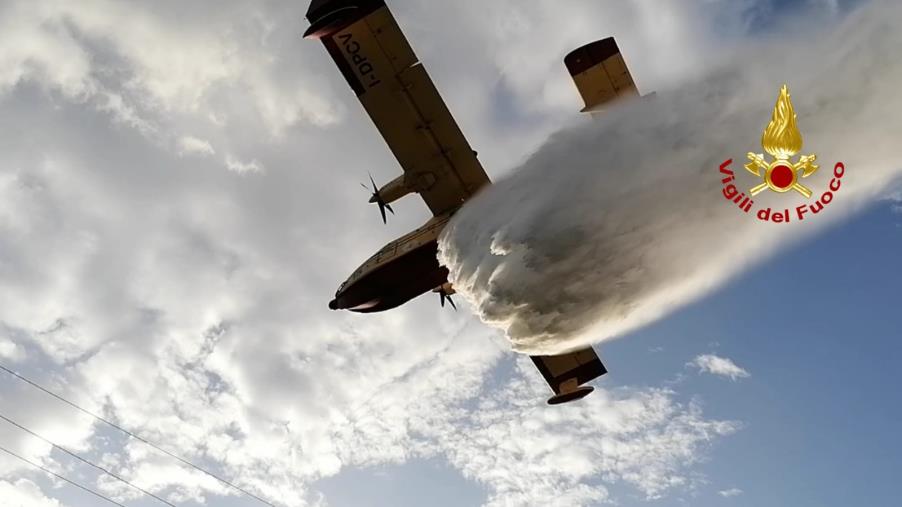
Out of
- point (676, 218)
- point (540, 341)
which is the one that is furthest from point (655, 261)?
point (540, 341)

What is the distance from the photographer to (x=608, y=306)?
13.5m

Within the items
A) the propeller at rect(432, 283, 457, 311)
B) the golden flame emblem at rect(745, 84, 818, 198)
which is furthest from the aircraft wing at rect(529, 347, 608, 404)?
the golden flame emblem at rect(745, 84, 818, 198)

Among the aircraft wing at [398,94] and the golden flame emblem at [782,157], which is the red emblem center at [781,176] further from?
the aircraft wing at [398,94]

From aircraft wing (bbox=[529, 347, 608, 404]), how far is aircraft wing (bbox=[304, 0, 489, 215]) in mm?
6034

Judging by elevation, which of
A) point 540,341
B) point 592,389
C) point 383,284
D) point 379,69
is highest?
point 379,69

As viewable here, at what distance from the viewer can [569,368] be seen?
63.2 feet

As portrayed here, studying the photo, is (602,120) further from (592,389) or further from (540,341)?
(592,389)

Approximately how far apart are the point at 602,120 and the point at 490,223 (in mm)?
2972

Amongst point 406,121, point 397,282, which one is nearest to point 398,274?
point 397,282

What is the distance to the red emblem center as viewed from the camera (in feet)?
37.2

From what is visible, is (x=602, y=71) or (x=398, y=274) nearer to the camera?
(x=602, y=71)

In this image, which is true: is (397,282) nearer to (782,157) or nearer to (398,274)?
(398,274)

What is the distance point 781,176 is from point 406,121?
293 inches

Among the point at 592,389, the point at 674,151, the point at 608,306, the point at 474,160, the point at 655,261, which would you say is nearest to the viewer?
the point at 674,151
